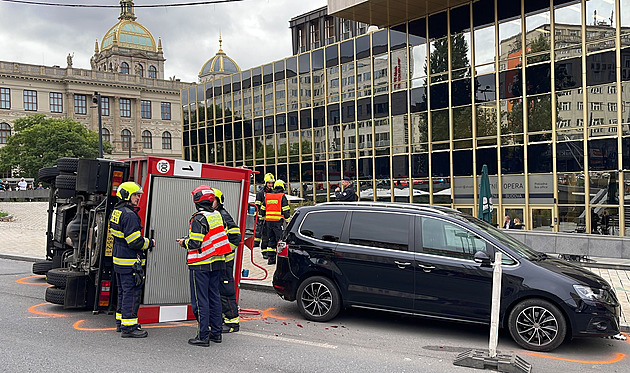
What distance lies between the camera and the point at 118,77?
90.2 m

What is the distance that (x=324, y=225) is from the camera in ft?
28.6

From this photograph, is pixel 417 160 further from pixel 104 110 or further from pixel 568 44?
pixel 104 110

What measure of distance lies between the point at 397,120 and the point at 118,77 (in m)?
72.3

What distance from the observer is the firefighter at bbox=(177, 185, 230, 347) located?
7.06 metres

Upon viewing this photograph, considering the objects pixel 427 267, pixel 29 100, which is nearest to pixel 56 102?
pixel 29 100

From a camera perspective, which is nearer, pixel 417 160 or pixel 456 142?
pixel 456 142

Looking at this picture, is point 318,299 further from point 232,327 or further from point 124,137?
point 124,137

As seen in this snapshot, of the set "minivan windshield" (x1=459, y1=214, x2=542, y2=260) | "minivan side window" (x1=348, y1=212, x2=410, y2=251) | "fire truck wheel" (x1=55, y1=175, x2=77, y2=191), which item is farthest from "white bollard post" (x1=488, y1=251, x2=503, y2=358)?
"fire truck wheel" (x1=55, y1=175, x2=77, y2=191)

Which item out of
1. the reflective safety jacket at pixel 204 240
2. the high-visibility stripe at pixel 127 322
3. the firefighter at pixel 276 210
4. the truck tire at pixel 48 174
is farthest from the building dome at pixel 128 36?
the reflective safety jacket at pixel 204 240

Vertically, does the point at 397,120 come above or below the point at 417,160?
above

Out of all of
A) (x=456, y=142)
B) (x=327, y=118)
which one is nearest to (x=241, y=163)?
(x=327, y=118)

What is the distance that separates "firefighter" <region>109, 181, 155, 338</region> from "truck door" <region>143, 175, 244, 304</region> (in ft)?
1.51

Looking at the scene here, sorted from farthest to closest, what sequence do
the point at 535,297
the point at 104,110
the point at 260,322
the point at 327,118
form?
the point at 104,110, the point at 327,118, the point at 260,322, the point at 535,297

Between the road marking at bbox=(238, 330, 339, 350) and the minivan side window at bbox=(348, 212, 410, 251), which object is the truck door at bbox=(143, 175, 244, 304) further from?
the minivan side window at bbox=(348, 212, 410, 251)
